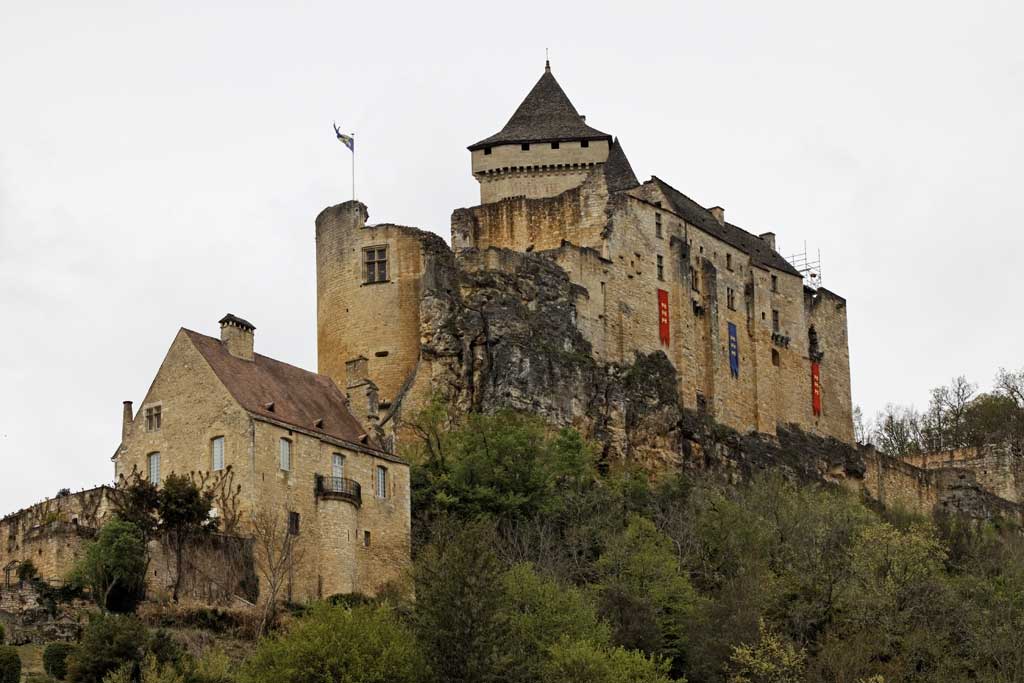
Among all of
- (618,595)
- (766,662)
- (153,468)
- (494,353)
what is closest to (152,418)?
(153,468)

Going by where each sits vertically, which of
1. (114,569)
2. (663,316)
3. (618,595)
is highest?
(663,316)

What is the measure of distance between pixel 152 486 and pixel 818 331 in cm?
4128

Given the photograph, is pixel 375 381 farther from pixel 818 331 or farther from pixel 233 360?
pixel 818 331

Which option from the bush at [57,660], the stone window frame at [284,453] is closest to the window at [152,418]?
the stone window frame at [284,453]

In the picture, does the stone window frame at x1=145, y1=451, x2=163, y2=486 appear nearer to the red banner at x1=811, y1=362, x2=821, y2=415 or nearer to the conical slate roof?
the conical slate roof

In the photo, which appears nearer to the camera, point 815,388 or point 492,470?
Result: point 492,470

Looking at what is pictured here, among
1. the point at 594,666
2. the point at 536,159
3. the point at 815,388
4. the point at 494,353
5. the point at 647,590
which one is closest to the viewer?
the point at 594,666

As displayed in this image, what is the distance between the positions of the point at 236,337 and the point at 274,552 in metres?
7.96

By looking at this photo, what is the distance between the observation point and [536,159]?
82.1 metres

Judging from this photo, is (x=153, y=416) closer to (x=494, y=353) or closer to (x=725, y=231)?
(x=494, y=353)

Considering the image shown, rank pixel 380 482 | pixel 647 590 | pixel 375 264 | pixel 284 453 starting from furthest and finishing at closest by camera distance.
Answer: pixel 375 264 → pixel 380 482 → pixel 647 590 → pixel 284 453

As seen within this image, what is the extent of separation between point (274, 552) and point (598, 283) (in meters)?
23.3

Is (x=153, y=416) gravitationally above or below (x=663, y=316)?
below

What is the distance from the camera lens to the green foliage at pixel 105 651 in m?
47.8
